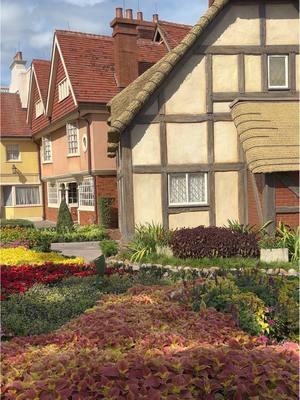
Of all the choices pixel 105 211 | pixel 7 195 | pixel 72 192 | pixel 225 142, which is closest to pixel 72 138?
pixel 72 192

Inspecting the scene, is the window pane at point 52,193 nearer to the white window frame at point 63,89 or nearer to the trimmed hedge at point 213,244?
the white window frame at point 63,89

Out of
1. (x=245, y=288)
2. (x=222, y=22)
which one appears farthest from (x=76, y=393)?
(x=222, y=22)

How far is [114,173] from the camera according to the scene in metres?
22.6

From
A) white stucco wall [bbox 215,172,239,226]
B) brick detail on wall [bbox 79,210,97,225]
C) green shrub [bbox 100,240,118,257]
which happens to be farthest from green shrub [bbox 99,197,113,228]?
white stucco wall [bbox 215,172,239,226]

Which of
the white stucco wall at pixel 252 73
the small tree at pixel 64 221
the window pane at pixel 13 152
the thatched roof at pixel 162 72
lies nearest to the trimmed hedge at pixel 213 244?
the thatched roof at pixel 162 72

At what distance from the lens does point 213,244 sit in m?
12.4

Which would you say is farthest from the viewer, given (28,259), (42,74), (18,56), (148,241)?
(18,56)

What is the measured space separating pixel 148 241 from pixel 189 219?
77.7 inches

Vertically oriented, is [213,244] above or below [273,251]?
above

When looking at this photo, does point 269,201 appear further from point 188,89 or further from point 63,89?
point 63,89

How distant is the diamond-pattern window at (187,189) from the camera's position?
579 inches

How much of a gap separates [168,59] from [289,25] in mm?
3942

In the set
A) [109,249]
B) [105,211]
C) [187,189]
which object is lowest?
[109,249]

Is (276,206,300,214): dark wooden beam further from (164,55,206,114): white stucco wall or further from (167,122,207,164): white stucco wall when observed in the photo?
(164,55,206,114): white stucco wall
